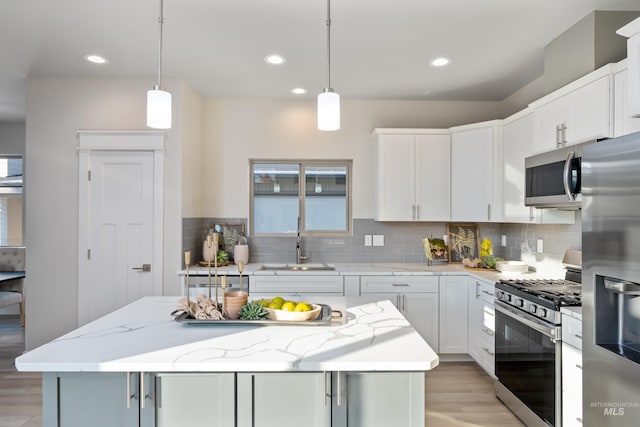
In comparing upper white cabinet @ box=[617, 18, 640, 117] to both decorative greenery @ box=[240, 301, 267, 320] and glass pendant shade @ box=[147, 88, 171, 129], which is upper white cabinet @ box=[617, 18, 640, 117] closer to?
decorative greenery @ box=[240, 301, 267, 320]

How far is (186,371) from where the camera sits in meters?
1.53

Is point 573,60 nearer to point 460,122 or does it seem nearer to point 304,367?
point 460,122

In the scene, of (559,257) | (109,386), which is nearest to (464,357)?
(559,257)

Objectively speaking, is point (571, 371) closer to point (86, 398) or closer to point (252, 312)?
point (252, 312)

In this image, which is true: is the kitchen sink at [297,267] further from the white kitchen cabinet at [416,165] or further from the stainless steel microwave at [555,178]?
the stainless steel microwave at [555,178]

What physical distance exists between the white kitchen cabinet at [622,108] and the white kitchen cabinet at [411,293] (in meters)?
2.05

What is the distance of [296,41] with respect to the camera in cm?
297

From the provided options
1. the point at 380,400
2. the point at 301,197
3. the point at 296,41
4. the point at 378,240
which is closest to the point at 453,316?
the point at 378,240

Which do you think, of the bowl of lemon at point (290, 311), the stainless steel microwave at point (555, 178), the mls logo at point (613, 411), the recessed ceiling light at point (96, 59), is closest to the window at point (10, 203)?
the recessed ceiling light at point (96, 59)

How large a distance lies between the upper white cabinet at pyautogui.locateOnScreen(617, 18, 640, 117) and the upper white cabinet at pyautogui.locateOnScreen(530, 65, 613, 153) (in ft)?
1.06

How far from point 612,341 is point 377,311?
1097mm

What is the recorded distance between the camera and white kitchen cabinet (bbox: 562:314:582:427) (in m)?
2.13

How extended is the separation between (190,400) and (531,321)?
2.10 m

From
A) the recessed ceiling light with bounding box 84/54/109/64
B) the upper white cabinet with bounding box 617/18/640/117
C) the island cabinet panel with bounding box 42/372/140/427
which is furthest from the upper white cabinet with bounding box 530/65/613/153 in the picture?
the recessed ceiling light with bounding box 84/54/109/64
